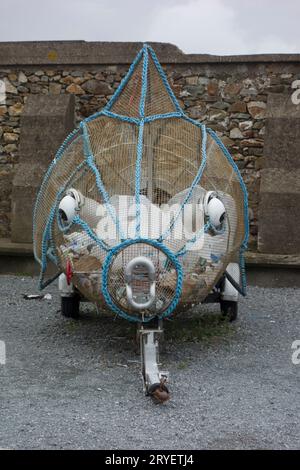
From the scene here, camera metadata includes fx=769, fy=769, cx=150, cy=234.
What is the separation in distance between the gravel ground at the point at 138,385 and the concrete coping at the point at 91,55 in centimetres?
406

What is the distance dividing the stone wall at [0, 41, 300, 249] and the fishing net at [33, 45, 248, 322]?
3952mm

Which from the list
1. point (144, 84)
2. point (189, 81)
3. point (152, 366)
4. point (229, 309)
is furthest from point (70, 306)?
point (189, 81)

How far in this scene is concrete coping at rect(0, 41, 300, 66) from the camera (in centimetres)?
1034

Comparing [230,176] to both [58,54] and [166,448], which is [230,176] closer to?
[166,448]

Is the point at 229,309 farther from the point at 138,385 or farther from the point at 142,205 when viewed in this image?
the point at 138,385

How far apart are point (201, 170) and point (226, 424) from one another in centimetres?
231

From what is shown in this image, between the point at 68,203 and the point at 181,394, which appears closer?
the point at 181,394

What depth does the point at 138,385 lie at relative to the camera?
16.2ft

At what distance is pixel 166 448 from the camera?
3.72 m

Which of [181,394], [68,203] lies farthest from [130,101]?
[181,394]

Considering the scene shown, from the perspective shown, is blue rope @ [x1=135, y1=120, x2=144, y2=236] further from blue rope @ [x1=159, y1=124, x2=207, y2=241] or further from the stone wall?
the stone wall

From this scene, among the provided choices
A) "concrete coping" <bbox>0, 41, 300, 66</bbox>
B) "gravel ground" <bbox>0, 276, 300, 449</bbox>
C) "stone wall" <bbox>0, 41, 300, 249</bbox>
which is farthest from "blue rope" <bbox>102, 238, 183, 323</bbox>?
"concrete coping" <bbox>0, 41, 300, 66</bbox>

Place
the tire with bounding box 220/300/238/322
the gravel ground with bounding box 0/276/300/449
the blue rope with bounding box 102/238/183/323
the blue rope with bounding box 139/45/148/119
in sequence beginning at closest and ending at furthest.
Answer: the gravel ground with bounding box 0/276/300/449 → the blue rope with bounding box 102/238/183/323 → the blue rope with bounding box 139/45/148/119 → the tire with bounding box 220/300/238/322

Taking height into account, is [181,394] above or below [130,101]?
below
